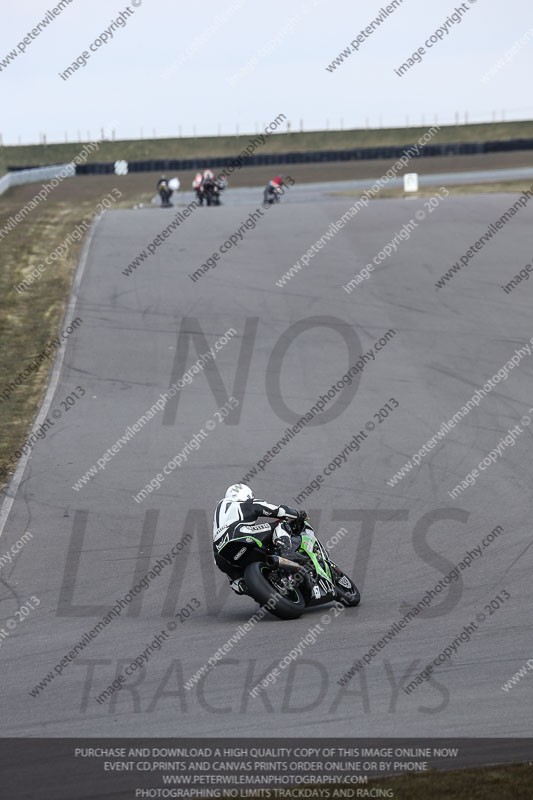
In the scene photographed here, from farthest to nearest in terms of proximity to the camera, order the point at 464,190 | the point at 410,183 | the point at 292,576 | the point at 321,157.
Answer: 1. the point at 321,157
2. the point at 464,190
3. the point at 410,183
4. the point at 292,576

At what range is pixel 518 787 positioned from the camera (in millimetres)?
5707

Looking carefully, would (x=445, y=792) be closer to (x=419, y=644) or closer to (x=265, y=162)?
(x=419, y=644)

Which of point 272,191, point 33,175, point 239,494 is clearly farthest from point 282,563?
point 33,175

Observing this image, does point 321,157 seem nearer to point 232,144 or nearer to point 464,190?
point 232,144

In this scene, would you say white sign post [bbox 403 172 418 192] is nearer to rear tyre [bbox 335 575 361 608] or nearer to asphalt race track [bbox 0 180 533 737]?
asphalt race track [bbox 0 180 533 737]

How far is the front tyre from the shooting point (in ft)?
27.7

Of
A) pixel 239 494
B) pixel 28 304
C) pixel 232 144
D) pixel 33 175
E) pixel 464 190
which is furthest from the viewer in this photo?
pixel 232 144

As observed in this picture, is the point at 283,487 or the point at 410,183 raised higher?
the point at 283,487

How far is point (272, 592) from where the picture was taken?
8531 millimetres

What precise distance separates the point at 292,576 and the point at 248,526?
577 millimetres

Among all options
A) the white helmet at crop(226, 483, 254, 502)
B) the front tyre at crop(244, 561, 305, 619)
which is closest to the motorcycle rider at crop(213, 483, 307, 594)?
the white helmet at crop(226, 483, 254, 502)

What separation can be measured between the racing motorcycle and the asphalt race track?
18 cm

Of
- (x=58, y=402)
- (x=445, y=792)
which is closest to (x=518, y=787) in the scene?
(x=445, y=792)

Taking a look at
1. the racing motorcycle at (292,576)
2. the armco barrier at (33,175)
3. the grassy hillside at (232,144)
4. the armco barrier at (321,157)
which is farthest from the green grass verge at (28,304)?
the grassy hillside at (232,144)
